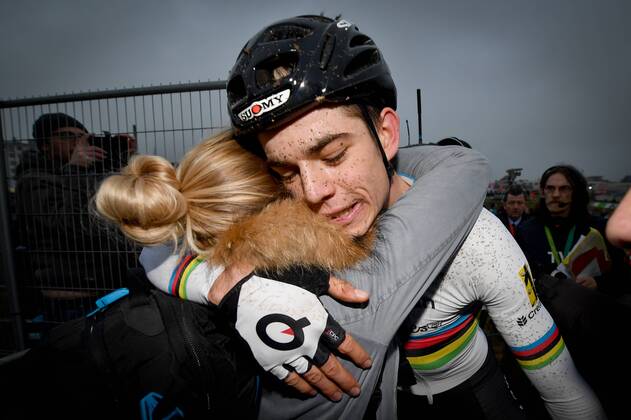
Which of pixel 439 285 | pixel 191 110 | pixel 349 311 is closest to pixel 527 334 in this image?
pixel 439 285

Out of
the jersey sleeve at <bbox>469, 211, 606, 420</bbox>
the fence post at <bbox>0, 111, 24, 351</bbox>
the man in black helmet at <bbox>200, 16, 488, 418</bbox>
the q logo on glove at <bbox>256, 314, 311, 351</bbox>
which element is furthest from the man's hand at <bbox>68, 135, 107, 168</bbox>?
the jersey sleeve at <bbox>469, 211, 606, 420</bbox>

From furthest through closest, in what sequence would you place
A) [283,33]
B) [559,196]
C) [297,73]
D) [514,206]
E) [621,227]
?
[514,206] < [559,196] < [283,33] < [297,73] < [621,227]

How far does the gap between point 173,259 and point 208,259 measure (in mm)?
260

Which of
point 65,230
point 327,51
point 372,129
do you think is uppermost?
point 327,51

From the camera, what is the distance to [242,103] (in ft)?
5.40

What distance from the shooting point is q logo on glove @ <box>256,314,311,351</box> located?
3.31 ft

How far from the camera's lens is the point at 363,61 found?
72.7 inches

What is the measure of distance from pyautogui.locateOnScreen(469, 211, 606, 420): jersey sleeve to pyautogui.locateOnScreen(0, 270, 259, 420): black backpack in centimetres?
123

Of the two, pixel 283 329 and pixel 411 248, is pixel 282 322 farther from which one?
pixel 411 248

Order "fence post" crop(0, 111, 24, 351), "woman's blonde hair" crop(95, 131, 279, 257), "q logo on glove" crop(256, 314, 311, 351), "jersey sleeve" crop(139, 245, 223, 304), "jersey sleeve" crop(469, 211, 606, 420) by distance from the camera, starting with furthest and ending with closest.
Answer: "fence post" crop(0, 111, 24, 351) < "jersey sleeve" crop(469, 211, 606, 420) < "woman's blonde hair" crop(95, 131, 279, 257) < "jersey sleeve" crop(139, 245, 223, 304) < "q logo on glove" crop(256, 314, 311, 351)

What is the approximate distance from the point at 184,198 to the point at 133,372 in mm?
712

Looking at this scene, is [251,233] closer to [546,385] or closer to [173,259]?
[173,259]

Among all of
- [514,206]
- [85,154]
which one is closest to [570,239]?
[514,206]

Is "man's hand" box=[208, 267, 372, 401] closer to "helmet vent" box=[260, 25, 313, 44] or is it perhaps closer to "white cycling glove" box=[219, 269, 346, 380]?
"white cycling glove" box=[219, 269, 346, 380]
